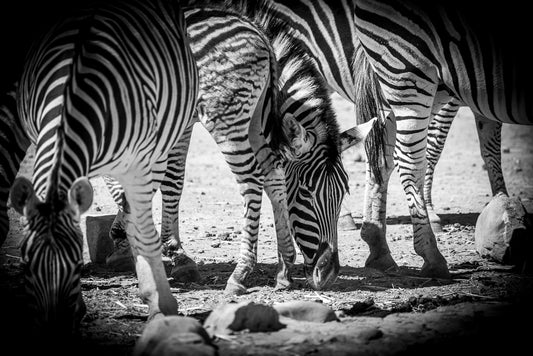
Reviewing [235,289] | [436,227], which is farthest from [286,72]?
[436,227]

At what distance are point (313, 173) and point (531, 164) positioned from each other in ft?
22.3

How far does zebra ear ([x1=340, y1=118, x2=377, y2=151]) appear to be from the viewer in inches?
279

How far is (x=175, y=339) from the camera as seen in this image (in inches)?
164

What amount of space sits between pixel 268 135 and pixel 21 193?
10.5ft

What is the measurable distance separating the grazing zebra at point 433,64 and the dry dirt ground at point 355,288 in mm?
759

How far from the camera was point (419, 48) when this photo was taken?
6.73 metres

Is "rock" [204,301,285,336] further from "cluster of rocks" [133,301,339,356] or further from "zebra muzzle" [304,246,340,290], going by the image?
"zebra muzzle" [304,246,340,290]

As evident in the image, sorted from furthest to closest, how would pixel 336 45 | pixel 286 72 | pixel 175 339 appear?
pixel 336 45 → pixel 286 72 → pixel 175 339

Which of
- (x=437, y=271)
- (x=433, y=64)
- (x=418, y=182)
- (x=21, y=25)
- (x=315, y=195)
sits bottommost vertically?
(x=437, y=271)

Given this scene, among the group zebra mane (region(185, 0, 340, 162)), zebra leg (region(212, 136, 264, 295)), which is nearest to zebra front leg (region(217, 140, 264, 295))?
zebra leg (region(212, 136, 264, 295))

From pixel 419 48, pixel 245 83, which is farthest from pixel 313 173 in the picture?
pixel 419 48

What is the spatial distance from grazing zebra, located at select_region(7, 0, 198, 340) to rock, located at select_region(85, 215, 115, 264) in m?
1.92

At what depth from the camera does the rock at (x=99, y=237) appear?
25.4 ft

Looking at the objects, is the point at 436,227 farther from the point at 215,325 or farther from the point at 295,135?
the point at 215,325
